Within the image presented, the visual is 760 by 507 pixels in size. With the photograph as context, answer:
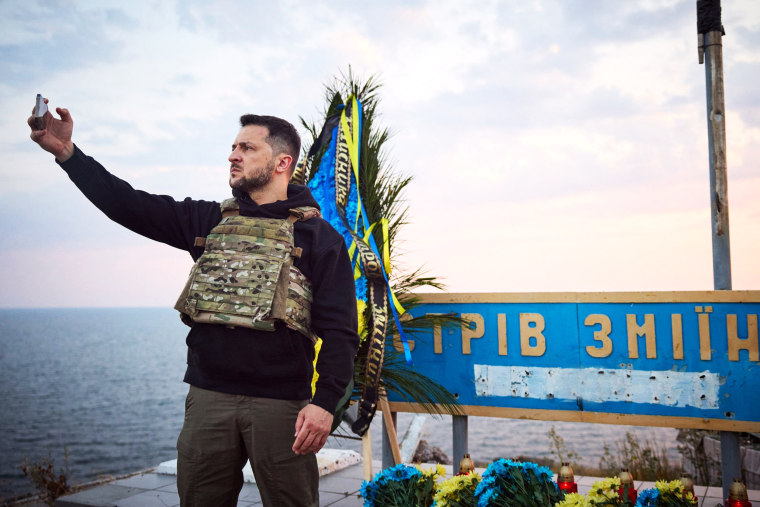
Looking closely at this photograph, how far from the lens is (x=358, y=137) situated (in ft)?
15.3

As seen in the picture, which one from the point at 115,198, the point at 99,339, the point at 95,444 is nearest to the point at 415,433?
the point at 115,198

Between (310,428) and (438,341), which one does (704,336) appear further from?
(310,428)

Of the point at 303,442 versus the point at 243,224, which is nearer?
the point at 303,442

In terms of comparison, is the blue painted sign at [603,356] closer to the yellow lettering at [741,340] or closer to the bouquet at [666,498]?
the yellow lettering at [741,340]

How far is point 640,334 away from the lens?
4.84 m

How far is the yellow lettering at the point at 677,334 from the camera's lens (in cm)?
473

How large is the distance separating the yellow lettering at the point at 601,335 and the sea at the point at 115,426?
1387mm

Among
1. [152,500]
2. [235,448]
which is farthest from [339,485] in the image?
[235,448]

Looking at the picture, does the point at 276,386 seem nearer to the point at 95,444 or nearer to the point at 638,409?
the point at 638,409

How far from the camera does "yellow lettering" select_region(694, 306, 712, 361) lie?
15.3 ft

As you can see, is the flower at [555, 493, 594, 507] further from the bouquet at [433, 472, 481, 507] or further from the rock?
the rock

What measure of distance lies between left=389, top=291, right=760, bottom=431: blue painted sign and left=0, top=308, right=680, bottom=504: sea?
73 centimetres

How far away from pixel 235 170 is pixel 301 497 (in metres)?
1.39

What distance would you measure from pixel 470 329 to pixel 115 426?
127ft
